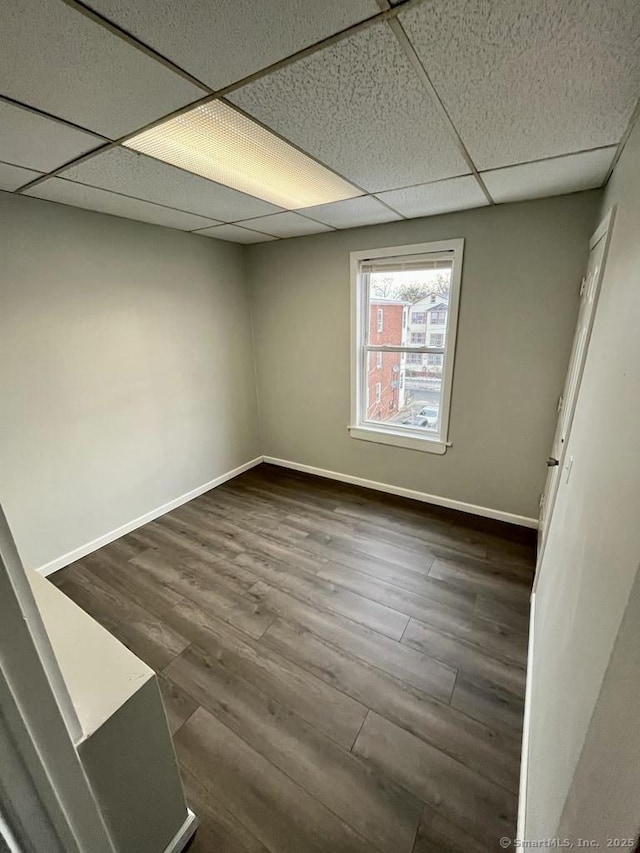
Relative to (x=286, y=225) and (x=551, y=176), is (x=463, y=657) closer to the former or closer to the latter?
(x=551, y=176)

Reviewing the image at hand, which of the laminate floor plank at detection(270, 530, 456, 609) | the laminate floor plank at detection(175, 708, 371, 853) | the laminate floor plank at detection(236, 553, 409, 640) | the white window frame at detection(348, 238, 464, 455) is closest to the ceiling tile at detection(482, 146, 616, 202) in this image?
the white window frame at detection(348, 238, 464, 455)

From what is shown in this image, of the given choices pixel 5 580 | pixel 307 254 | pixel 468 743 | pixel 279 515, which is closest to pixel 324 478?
pixel 279 515

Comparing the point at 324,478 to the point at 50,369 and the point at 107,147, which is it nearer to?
the point at 50,369

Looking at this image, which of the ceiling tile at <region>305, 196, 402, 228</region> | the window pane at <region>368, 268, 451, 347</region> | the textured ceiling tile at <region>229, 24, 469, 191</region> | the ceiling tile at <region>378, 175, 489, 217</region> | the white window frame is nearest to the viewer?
the textured ceiling tile at <region>229, 24, 469, 191</region>

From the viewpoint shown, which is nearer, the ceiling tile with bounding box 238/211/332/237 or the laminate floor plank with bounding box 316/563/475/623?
the laminate floor plank with bounding box 316/563/475/623

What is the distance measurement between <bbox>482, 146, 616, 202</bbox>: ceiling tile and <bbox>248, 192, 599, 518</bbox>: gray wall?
6.9 inches

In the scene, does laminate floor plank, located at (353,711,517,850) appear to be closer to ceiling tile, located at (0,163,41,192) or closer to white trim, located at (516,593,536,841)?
white trim, located at (516,593,536,841)

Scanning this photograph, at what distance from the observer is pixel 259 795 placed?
125 cm

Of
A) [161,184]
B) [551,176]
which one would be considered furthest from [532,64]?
[161,184]

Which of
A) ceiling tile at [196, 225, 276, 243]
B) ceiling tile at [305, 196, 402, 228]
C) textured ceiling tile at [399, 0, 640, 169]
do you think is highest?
ceiling tile at [196, 225, 276, 243]

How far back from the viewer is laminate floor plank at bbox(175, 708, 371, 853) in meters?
1.14

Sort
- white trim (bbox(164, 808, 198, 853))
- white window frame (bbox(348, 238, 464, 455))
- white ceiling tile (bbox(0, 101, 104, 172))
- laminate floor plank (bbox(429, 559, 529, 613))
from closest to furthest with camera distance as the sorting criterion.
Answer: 1. white trim (bbox(164, 808, 198, 853))
2. white ceiling tile (bbox(0, 101, 104, 172))
3. laminate floor plank (bbox(429, 559, 529, 613))
4. white window frame (bbox(348, 238, 464, 455))

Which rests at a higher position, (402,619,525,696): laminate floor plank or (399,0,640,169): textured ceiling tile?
(399,0,640,169): textured ceiling tile

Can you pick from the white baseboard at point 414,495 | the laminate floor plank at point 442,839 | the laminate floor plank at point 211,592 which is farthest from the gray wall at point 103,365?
the laminate floor plank at point 442,839
